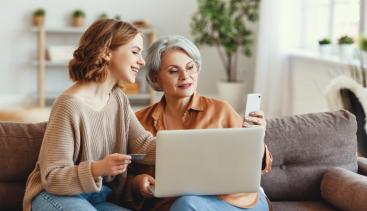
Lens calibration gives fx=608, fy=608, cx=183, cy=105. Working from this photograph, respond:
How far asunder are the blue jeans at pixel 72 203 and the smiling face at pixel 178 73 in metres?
0.45

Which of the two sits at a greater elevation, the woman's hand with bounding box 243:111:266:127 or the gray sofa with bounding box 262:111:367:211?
the woman's hand with bounding box 243:111:266:127

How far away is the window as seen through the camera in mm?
4859

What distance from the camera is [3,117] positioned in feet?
8.57

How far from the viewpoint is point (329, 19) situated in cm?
531

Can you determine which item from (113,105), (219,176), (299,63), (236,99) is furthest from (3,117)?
(236,99)

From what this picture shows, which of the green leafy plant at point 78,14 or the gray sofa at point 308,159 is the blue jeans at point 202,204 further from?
the green leafy plant at point 78,14

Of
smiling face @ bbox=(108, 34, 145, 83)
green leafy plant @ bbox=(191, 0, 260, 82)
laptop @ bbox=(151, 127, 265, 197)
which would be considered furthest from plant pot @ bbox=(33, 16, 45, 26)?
laptop @ bbox=(151, 127, 265, 197)

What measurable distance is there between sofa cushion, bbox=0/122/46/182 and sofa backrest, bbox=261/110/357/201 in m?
0.89

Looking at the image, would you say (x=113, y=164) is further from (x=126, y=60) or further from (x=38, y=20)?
(x=38, y=20)

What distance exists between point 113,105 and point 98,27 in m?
0.27

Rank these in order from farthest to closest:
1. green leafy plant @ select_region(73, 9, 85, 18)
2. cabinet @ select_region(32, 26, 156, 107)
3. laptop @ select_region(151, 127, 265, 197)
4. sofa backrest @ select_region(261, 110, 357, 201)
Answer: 1. green leafy plant @ select_region(73, 9, 85, 18)
2. cabinet @ select_region(32, 26, 156, 107)
3. sofa backrest @ select_region(261, 110, 357, 201)
4. laptop @ select_region(151, 127, 265, 197)

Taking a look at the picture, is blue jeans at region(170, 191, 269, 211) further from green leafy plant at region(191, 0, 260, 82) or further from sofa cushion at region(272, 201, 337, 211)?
green leafy plant at region(191, 0, 260, 82)

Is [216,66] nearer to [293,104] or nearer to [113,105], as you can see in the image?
[293,104]

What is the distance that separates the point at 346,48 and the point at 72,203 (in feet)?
10.7
